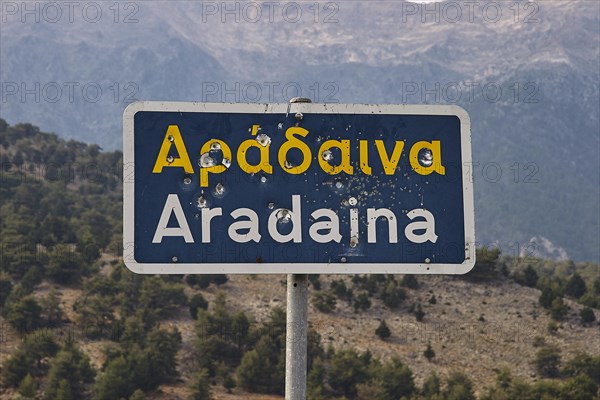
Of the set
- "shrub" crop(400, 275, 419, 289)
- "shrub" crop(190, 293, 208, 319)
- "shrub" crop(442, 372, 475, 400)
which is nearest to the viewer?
"shrub" crop(442, 372, 475, 400)

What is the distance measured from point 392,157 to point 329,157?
334 mm

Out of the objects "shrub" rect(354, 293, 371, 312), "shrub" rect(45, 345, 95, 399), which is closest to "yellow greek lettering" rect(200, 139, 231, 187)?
"shrub" rect(45, 345, 95, 399)

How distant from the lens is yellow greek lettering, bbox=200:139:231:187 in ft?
13.1

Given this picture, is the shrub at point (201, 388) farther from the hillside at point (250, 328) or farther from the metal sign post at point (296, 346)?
the metal sign post at point (296, 346)

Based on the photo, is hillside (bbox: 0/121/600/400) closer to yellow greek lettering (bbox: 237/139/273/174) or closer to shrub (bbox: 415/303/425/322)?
shrub (bbox: 415/303/425/322)

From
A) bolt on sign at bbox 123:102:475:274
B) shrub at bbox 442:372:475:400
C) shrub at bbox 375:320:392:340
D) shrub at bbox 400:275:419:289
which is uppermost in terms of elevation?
bolt on sign at bbox 123:102:475:274

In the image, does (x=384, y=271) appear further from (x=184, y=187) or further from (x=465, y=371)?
(x=465, y=371)

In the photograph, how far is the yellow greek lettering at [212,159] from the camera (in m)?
4.00

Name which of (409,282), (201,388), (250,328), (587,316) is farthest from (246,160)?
(409,282)

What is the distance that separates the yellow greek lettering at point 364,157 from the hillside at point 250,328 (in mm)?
34925

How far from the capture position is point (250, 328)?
4569cm

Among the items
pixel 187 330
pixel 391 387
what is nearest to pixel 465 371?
pixel 391 387

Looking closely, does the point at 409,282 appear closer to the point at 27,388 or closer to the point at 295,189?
the point at 27,388

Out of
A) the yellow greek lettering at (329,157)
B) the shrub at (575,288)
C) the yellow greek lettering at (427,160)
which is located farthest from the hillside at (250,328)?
the yellow greek lettering at (427,160)
